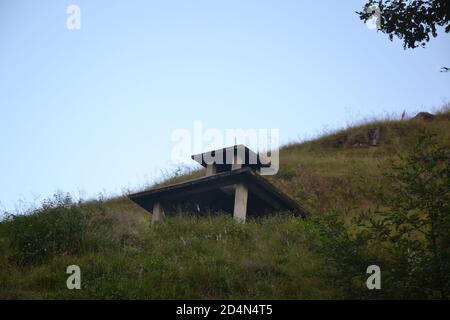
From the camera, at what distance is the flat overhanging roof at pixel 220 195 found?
50.2 feet

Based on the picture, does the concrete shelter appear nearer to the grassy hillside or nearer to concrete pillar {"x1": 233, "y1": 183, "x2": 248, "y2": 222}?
concrete pillar {"x1": 233, "y1": 183, "x2": 248, "y2": 222}

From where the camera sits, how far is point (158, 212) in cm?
1628

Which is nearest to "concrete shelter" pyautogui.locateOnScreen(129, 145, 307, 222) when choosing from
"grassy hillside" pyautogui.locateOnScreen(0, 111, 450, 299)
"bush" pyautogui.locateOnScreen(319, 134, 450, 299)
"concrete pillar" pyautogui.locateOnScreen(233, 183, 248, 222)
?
"concrete pillar" pyautogui.locateOnScreen(233, 183, 248, 222)

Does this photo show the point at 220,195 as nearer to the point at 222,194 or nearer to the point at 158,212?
the point at 222,194

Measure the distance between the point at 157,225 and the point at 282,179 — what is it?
29.0 feet

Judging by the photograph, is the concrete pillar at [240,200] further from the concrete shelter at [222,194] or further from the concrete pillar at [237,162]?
the concrete pillar at [237,162]

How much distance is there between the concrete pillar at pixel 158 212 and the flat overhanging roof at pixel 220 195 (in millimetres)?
159

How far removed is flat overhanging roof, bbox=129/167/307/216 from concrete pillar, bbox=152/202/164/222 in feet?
0.52

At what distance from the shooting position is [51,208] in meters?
14.1

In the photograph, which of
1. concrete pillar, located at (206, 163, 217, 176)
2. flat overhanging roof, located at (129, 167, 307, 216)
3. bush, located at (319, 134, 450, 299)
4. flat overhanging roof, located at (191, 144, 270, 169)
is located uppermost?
flat overhanging roof, located at (191, 144, 270, 169)

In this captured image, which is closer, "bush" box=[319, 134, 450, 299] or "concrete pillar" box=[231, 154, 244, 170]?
"bush" box=[319, 134, 450, 299]

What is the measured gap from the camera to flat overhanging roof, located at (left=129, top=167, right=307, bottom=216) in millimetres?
15315

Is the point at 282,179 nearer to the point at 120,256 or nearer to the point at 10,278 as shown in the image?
the point at 120,256

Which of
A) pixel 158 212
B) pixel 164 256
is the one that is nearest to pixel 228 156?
pixel 158 212
